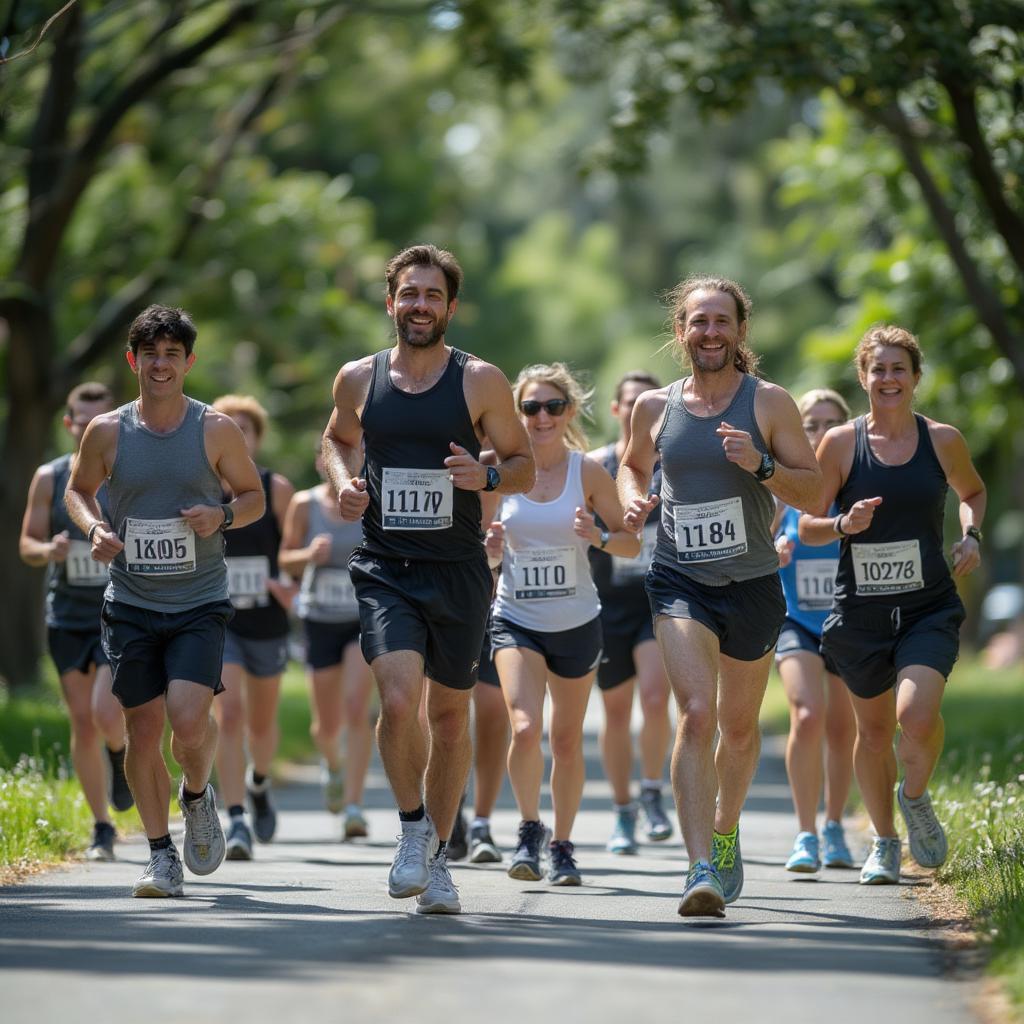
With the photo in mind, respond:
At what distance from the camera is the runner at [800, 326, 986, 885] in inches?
338

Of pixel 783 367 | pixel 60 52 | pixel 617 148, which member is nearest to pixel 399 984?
pixel 617 148

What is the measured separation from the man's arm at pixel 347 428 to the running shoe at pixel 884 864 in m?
2.83

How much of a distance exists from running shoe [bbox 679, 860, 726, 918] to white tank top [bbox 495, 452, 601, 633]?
223cm

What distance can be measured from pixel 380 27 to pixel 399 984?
2185 centimetres

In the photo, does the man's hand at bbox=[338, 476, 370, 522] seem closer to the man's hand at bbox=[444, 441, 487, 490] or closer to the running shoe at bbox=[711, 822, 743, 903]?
the man's hand at bbox=[444, 441, 487, 490]

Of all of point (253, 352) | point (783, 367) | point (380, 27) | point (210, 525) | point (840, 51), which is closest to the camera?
point (210, 525)

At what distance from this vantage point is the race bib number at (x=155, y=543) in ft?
26.7

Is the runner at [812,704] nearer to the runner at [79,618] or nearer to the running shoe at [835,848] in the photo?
the running shoe at [835,848]

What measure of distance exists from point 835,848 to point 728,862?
81.6 inches

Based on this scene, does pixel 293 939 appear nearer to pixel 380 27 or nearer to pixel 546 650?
pixel 546 650

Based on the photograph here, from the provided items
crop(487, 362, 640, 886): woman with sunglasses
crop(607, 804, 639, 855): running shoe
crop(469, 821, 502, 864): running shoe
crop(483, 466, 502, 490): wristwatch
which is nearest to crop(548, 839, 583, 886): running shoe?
crop(487, 362, 640, 886): woman with sunglasses

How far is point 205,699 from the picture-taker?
8.13 metres

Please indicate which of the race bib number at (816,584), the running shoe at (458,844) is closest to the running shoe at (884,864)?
the race bib number at (816,584)

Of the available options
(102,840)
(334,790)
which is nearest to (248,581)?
(102,840)
